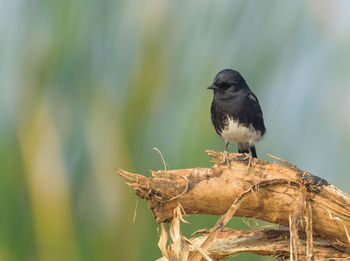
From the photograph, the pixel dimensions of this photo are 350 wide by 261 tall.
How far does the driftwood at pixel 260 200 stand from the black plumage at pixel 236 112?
1.05 meters

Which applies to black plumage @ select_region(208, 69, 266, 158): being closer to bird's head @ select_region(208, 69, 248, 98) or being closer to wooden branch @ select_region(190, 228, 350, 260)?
bird's head @ select_region(208, 69, 248, 98)

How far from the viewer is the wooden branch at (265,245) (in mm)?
2811

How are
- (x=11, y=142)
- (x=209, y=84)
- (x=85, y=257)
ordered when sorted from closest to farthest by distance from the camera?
(x=85, y=257) < (x=11, y=142) < (x=209, y=84)

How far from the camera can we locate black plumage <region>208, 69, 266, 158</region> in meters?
3.87

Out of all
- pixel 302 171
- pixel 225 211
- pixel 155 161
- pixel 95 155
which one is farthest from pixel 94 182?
pixel 302 171

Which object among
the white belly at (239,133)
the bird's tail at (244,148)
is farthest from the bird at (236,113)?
the bird's tail at (244,148)

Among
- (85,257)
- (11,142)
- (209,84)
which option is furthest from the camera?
(209,84)

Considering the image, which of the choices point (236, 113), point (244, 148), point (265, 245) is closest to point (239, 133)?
point (236, 113)

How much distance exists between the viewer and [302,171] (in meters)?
2.72

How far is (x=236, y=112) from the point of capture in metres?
3.91

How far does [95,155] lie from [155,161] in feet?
1.32

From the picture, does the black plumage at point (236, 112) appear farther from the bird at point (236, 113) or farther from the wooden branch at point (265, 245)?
the wooden branch at point (265, 245)

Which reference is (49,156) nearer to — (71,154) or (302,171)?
(71,154)

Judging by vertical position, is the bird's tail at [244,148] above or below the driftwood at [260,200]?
above
